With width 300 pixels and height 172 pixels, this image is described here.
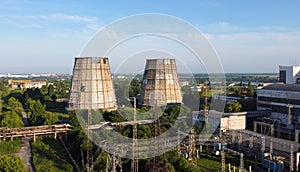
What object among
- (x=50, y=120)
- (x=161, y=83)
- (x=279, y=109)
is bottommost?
(x=50, y=120)

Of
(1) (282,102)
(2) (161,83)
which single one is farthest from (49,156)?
(1) (282,102)

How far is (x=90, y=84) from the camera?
1783 cm

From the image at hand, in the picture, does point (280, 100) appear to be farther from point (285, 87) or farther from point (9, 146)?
point (9, 146)

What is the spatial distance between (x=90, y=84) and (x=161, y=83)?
5.09 metres

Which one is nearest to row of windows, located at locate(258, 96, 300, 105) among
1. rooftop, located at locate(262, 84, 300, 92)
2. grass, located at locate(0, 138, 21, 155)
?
rooftop, located at locate(262, 84, 300, 92)

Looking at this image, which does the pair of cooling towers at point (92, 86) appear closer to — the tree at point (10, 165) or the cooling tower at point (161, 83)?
the cooling tower at point (161, 83)

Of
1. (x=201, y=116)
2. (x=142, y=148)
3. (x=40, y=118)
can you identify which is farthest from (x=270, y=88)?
(x=40, y=118)

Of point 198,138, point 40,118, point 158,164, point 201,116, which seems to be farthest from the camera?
point 40,118

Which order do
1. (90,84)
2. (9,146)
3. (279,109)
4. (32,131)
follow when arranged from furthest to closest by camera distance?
(90,84) < (279,109) < (32,131) < (9,146)

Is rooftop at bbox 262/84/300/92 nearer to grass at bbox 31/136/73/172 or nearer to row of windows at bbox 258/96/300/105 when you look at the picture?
row of windows at bbox 258/96/300/105

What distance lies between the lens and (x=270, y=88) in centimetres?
1748

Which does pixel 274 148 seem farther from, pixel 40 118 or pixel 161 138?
pixel 40 118

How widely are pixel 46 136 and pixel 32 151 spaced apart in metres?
2.28

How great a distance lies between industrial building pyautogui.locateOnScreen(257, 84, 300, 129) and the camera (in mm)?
15141
